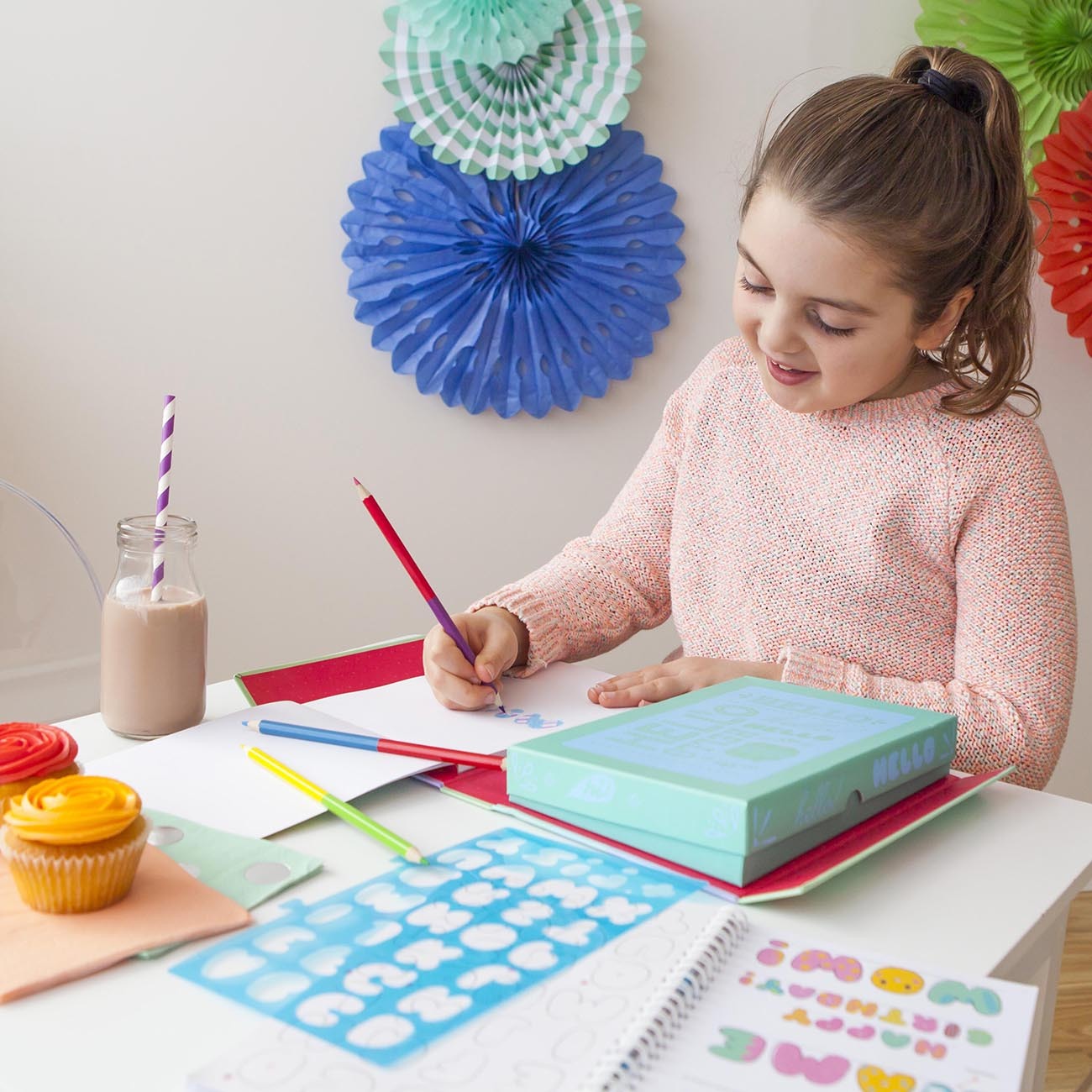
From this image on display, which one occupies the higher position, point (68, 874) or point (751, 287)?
point (751, 287)

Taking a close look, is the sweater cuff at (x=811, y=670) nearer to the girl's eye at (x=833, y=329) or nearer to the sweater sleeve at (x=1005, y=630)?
the sweater sleeve at (x=1005, y=630)

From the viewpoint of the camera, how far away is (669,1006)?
0.47 metres

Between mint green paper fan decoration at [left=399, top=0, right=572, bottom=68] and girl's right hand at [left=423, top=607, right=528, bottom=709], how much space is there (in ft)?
3.68

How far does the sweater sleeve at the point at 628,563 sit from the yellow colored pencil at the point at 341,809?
15.6 inches

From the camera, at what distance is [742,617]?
43.9 inches

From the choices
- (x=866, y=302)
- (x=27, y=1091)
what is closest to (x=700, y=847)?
(x=27, y=1091)

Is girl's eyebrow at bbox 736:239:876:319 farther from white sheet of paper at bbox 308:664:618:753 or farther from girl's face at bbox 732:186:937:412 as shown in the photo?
white sheet of paper at bbox 308:664:618:753

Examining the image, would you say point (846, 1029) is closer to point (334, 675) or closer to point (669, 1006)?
point (669, 1006)

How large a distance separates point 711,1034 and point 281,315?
154 cm

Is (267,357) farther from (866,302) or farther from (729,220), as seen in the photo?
(866,302)

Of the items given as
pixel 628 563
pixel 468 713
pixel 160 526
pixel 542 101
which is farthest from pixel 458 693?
pixel 542 101

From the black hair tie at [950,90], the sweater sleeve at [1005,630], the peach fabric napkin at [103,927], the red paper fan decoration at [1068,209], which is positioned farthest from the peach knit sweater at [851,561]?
the red paper fan decoration at [1068,209]

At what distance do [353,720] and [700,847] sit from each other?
0.34 metres

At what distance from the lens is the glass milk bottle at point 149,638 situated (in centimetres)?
81
